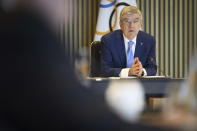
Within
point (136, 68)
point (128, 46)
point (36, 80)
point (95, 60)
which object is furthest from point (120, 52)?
point (36, 80)

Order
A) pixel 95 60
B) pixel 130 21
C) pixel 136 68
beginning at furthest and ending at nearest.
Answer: pixel 95 60 < pixel 130 21 < pixel 136 68

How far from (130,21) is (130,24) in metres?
0.03

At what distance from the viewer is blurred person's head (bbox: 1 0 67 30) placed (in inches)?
27.0

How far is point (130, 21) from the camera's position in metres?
3.31

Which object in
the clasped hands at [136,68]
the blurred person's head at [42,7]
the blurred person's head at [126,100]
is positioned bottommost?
the blurred person's head at [126,100]

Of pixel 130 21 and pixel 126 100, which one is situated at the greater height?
pixel 130 21

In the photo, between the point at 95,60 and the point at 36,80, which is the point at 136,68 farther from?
the point at 36,80

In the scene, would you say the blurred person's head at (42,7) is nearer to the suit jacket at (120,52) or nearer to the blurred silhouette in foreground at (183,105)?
the blurred silhouette in foreground at (183,105)

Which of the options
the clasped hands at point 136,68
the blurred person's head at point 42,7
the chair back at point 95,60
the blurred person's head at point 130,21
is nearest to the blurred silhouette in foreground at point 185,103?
the blurred person's head at point 42,7

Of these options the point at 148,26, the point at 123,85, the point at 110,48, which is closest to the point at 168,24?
the point at 148,26

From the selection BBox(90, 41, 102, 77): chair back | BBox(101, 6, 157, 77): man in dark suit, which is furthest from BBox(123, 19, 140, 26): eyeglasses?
BBox(90, 41, 102, 77): chair back

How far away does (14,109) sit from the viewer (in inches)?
27.1

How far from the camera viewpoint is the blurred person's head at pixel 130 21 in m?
3.28

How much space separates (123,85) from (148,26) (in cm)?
492
